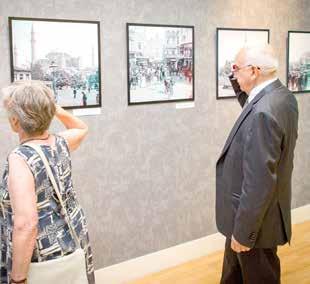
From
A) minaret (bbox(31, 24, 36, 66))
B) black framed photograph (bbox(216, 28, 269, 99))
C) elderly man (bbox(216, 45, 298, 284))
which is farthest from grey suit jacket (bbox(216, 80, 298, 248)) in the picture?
black framed photograph (bbox(216, 28, 269, 99))

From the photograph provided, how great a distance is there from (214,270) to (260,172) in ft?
5.16

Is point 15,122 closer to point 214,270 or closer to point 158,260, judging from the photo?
point 158,260

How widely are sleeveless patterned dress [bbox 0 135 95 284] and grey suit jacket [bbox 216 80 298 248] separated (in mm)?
905

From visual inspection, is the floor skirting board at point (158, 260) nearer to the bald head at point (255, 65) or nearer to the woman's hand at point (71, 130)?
the woman's hand at point (71, 130)

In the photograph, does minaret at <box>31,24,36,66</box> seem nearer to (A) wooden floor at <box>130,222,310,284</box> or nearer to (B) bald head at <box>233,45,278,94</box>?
(B) bald head at <box>233,45,278,94</box>

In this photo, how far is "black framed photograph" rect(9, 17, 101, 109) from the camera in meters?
2.77

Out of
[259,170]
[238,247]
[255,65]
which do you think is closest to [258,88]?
[255,65]

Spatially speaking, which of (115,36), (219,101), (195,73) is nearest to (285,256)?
(219,101)

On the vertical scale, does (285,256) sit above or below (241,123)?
below

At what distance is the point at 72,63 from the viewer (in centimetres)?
299

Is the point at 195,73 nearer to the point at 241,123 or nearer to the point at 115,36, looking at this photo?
the point at 115,36

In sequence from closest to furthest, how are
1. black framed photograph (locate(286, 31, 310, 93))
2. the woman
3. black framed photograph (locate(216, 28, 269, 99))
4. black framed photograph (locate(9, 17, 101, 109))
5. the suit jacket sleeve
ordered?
the woman, the suit jacket sleeve, black framed photograph (locate(9, 17, 101, 109)), black framed photograph (locate(216, 28, 269, 99)), black framed photograph (locate(286, 31, 310, 93))

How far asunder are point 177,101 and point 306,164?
72.0 inches

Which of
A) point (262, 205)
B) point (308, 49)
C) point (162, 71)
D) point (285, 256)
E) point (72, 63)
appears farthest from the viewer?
point (308, 49)
